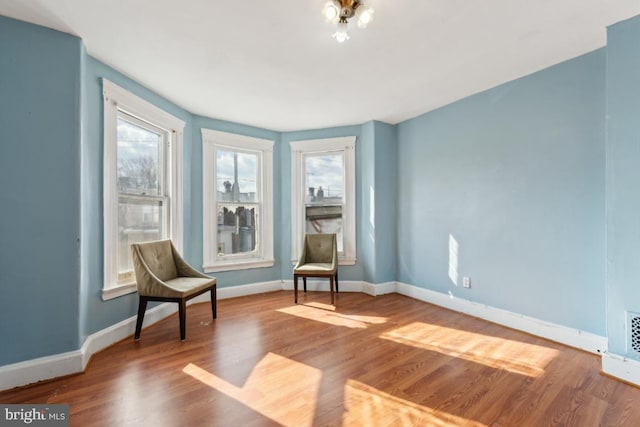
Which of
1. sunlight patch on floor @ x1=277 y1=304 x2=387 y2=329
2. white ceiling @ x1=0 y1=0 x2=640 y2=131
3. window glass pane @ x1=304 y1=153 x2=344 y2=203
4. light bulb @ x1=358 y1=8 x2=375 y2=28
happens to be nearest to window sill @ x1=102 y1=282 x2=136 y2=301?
sunlight patch on floor @ x1=277 y1=304 x2=387 y2=329

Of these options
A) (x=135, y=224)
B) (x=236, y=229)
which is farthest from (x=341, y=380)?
(x=236, y=229)

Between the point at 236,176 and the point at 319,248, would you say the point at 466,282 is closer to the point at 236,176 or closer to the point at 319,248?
the point at 319,248

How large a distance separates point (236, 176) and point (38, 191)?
232 cm

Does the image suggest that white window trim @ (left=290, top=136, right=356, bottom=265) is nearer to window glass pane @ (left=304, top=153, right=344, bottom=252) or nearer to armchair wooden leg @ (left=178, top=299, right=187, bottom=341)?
window glass pane @ (left=304, top=153, right=344, bottom=252)

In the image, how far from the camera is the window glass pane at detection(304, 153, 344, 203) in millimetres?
4352

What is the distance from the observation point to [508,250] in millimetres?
2881

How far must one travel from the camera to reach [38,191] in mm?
1985

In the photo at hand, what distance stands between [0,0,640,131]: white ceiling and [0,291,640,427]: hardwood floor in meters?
2.45

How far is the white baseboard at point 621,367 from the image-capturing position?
1.88 m

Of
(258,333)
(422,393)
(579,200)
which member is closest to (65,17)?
(258,333)

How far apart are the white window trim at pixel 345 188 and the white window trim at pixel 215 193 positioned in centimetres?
35

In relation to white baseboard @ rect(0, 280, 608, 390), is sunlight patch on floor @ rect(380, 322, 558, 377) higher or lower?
lower

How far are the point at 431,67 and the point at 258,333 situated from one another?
2954 millimetres

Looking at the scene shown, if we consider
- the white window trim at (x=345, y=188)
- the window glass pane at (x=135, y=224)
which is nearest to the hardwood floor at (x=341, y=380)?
the window glass pane at (x=135, y=224)
